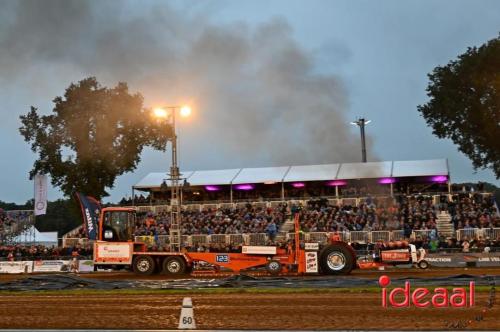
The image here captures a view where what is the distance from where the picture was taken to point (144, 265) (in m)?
26.5

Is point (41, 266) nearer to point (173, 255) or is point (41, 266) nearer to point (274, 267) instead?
point (173, 255)

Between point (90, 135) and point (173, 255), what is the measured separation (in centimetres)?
2739

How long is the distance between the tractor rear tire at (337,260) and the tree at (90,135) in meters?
30.6

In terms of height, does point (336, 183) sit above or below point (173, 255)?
above

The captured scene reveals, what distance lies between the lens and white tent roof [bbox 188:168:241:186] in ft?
167

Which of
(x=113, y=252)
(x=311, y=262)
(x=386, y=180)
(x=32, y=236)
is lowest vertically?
(x=311, y=262)

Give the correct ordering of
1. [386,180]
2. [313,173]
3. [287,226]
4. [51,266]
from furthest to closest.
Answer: [313,173] → [386,180] → [287,226] → [51,266]

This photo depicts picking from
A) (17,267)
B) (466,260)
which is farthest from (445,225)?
(17,267)

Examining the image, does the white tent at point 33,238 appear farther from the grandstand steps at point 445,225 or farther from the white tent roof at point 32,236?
the grandstand steps at point 445,225

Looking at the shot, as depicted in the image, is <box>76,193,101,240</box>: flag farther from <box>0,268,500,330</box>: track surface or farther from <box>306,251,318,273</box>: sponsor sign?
<box>0,268,500,330</box>: track surface

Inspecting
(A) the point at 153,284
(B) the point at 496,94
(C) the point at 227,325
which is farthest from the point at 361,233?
(C) the point at 227,325

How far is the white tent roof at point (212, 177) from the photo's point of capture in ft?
167

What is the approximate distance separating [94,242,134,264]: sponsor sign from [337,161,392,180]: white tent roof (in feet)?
78.0

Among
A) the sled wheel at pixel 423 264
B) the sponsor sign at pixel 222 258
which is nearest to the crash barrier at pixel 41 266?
the sponsor sign at pixel 222 258
